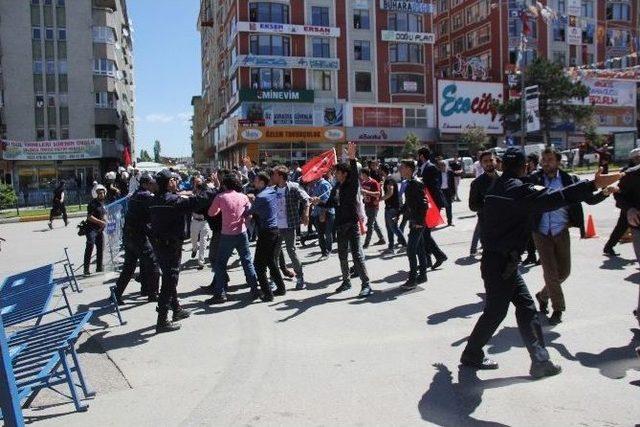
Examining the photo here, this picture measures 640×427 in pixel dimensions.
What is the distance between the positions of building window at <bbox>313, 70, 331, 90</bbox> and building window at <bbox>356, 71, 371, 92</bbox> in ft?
9.10

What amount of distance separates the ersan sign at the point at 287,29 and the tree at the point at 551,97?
56.2ft

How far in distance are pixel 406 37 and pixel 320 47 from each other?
8.48 meters

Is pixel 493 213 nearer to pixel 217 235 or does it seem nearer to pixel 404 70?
pixel 217 235

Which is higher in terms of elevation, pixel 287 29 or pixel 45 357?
pixel 287 29

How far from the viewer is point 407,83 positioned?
5403 cm

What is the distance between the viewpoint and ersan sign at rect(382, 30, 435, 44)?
5328cm

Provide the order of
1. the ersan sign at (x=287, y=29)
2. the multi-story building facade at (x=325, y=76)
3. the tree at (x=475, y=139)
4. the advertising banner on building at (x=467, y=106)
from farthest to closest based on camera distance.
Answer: the advertising banner on building at (x=467, y=106)
the tree at (x=475, y=139)
the multi-story building facade at (x=325, y=76)
the ersan sign at (x=287, y=29)

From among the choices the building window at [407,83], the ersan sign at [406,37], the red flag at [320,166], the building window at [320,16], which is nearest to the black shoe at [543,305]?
the red flag at [320,166]

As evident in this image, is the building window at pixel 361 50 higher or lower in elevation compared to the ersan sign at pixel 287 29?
lower

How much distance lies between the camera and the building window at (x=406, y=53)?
53859mm

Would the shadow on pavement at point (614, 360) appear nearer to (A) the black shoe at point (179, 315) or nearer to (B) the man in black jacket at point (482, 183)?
(B) the man in black jacket at point (482, 183)

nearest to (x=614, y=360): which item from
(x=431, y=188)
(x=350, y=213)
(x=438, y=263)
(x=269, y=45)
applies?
(x=350, y=213)

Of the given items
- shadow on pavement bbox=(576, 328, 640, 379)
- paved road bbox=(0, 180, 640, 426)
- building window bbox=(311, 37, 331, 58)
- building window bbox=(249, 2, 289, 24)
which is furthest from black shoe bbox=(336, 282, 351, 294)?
building window bbox=(311, 37, 331, 58)

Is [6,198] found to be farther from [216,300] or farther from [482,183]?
[482,183]
